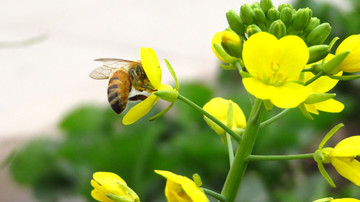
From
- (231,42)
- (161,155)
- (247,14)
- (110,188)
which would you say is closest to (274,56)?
(231,42)

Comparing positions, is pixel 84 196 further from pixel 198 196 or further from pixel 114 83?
pixel 198 196

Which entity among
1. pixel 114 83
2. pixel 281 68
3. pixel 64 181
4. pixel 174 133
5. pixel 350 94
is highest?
pixel 281 68

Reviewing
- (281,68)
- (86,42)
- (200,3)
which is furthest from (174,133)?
(200,3)

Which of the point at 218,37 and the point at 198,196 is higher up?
the point at 218,37

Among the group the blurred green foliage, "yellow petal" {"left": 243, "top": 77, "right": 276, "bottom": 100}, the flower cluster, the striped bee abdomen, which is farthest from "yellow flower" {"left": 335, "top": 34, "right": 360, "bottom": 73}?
the blurred green foliage

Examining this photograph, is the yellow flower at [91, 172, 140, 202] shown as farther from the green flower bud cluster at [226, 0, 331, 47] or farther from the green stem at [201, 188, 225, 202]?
the green flower bud cluster at [226, 0, 331, 47]

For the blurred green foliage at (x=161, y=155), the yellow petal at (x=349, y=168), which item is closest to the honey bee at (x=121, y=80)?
the yellow petal at (x=349, y=168)

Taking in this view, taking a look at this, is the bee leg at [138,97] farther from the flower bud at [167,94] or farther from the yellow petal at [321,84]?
the yellow petal at [321,84]
